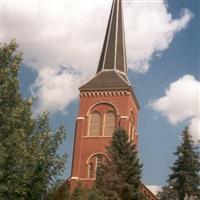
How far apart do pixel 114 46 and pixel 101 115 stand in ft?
29.9

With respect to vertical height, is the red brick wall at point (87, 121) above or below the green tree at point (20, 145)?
above

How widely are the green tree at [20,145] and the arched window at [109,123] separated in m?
34.1

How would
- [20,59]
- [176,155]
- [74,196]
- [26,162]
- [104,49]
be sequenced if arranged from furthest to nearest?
[104,49], [176,155], [74,196], [20,59], [26,162]

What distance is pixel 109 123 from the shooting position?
5362cm

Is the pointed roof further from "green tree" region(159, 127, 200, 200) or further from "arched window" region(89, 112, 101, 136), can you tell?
"green tree" region(159, 127, 200, 200)

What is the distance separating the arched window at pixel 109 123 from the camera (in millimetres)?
53188

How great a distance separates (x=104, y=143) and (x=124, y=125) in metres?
2.71

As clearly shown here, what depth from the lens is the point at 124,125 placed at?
5259cm

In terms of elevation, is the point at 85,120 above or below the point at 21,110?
above

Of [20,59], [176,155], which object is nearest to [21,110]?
[20,59]

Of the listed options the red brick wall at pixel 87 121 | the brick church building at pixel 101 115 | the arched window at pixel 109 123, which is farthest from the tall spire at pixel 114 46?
the arched window at pixel 109 123

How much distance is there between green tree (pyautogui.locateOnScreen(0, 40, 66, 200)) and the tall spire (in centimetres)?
3903

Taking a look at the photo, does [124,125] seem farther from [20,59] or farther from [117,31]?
[20,59]

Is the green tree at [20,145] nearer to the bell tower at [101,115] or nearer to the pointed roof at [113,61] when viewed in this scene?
the bell tower at [101,115]
